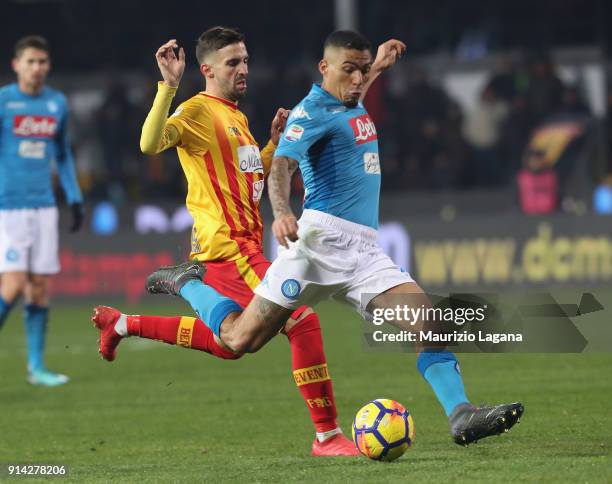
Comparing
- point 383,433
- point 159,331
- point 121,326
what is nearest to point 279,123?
point 159,331

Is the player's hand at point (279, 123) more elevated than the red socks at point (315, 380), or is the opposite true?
the player's hand at point (279, 123)

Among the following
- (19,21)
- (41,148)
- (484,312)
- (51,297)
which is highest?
(19,21)

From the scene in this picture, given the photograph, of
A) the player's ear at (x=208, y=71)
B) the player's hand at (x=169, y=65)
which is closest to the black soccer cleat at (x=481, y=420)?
the player's hand at (x=169, y=65)

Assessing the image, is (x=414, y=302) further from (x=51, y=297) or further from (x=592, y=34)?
(x=592, y=34)

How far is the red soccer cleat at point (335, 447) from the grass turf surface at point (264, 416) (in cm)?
10

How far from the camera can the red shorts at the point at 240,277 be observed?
726 cm

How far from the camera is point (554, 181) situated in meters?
18.4

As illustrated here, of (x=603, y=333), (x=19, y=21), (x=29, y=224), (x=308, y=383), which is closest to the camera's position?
(x=308, y=383)

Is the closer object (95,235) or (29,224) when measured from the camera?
(29,224)

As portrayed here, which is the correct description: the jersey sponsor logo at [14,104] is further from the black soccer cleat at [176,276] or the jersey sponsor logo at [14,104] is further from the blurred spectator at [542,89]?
the blurred spectator at [542,89]

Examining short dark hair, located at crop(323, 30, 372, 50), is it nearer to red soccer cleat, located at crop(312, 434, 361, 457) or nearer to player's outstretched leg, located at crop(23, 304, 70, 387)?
red soccer cleat, located at crop(312, 434, 361, 457)

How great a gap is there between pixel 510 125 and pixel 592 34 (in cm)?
304

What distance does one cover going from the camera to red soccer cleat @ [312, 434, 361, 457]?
22.7 feet

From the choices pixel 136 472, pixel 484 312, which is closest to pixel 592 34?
pixel 484 312
